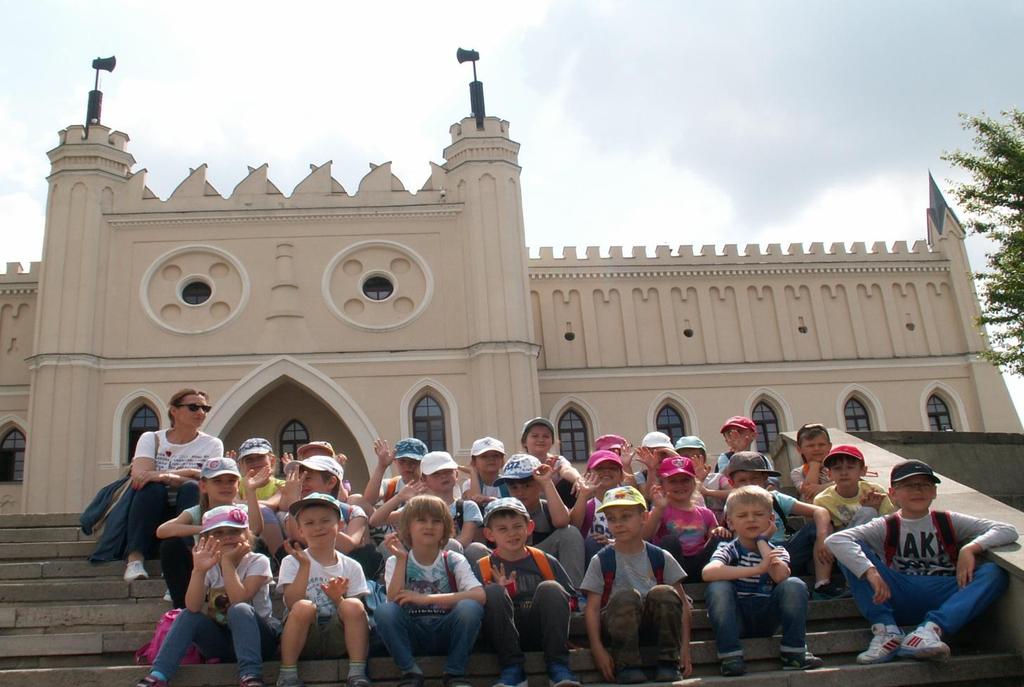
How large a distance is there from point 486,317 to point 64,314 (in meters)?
9.91

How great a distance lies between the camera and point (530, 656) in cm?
603

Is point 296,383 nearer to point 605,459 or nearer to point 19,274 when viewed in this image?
point 19,274

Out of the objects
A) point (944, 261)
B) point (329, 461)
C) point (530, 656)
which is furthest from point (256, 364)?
point (944, 261)

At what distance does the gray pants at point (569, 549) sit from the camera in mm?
6922

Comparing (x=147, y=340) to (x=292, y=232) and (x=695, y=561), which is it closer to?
(x=292, y=232)

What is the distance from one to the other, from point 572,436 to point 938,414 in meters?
10.9

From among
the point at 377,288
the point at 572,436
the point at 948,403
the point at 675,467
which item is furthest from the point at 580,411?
the point at 675,467

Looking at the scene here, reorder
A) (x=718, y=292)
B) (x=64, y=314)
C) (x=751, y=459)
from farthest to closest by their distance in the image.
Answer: (x=718, y=292), (x=64, y=314), (x=751, y=459)

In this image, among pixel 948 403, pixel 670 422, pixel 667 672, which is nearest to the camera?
pixel 667 672

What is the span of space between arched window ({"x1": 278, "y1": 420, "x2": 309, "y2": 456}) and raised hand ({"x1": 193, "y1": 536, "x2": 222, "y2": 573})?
17.5 meters

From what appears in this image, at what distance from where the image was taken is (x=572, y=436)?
25422 mm

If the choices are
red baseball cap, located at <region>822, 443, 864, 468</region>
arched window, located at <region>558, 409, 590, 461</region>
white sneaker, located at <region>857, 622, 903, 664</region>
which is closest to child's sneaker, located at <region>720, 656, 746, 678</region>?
white sneaker, located at <region>857, 622, 903, 664</region>

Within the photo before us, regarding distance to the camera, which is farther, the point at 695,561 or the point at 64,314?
the point at 64,314

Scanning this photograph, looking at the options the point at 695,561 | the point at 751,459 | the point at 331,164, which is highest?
the point at 331,164
